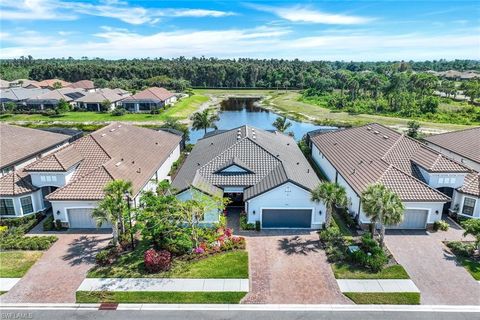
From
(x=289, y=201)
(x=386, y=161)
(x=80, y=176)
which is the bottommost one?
(x=289, y=201)

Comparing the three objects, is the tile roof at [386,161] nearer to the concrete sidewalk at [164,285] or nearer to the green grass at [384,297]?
the green grass at [384,297]

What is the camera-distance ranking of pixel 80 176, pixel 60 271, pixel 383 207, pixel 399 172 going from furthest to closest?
pixel 80 176, pixel 399 172, pixel 383 207, pixel 60 271

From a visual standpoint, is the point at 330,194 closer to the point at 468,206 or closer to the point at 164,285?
the point at 164,285

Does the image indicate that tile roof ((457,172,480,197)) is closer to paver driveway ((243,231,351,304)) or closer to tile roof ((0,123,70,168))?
paver driveway ((243,231,351,304))

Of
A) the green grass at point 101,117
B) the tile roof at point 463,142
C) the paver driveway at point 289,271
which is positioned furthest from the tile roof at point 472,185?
the green grass at point 101,117

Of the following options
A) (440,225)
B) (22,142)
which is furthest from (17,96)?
(440,225)

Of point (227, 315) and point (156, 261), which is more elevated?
point (156, 261)
